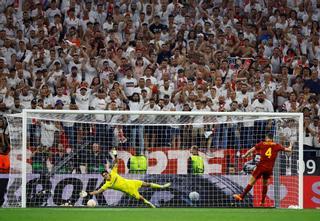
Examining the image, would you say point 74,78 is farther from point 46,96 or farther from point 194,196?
point 194,196

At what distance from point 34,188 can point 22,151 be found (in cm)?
82

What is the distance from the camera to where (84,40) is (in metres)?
23.2

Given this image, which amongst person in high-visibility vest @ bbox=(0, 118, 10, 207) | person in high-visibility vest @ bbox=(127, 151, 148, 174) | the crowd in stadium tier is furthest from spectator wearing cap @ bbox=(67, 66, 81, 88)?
person in high-visibility vest @ bbox=(127, 151, 148, 174)

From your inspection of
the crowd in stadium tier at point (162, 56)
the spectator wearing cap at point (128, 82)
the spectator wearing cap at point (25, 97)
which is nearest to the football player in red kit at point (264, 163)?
the crowd in stadium tier at point (162, 56)

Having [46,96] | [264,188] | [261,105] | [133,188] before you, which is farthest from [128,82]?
[264,188]

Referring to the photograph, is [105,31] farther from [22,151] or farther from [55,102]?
[22,151]

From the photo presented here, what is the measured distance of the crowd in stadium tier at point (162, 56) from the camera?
2130cm

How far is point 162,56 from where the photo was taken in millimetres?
23172

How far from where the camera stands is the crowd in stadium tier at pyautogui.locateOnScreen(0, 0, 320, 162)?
21.3 metres

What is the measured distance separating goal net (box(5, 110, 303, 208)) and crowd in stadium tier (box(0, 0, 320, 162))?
72 cm

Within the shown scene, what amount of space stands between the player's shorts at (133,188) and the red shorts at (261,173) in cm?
246

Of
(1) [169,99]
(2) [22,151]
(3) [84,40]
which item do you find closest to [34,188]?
(2) [22,151]

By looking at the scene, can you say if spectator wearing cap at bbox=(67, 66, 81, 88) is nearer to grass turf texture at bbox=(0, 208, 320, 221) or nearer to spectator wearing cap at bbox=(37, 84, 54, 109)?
spectator wearing cap at bbox=(37, 84, 54, 109)

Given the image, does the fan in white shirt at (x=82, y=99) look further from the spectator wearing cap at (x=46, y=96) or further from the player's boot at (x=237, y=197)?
the player's boot at (x=237, y=197)
